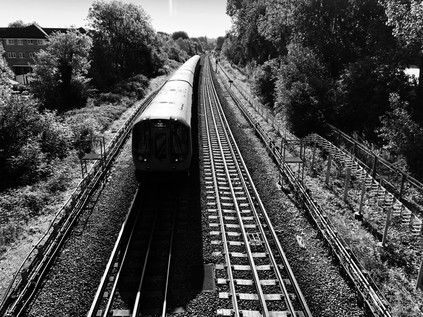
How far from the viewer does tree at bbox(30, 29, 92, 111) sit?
36750mm

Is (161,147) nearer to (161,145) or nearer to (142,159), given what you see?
(161,145)

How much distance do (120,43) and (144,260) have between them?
49.7 meters

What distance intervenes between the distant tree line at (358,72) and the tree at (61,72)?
23.5 meters

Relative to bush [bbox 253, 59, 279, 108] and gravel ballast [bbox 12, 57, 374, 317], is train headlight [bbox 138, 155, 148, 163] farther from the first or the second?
bush [bbox 253, 59, 279, 108]

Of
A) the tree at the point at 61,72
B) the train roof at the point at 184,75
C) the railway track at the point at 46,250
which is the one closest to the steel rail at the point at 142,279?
the railway track at the point at 46,250

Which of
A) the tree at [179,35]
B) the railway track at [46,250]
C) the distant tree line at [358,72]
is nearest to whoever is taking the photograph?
the railway track at [46,250]

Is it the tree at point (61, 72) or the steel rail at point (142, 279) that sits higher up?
the tree at point (61, 72)

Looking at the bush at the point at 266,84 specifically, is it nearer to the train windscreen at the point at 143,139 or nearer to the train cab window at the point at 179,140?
the train cab window at the point at 179,140

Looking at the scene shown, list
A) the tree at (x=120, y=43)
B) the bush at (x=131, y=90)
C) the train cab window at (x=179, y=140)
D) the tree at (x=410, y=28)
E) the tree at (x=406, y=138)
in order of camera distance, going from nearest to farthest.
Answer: the train cab window at (x=179, y=140), the tree at (x=410, y=28), the tree at (x=406, y=138), the bush at (x=131, y=90), the tree at (x=120, y=43)

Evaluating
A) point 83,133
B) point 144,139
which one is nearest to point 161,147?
point 144,139

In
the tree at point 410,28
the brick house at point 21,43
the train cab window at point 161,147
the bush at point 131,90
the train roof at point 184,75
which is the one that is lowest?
the train cab window at point 161,147

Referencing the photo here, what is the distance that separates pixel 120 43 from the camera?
53.1 meters

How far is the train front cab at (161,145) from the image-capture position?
42.4ft

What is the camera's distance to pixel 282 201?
530 inches
